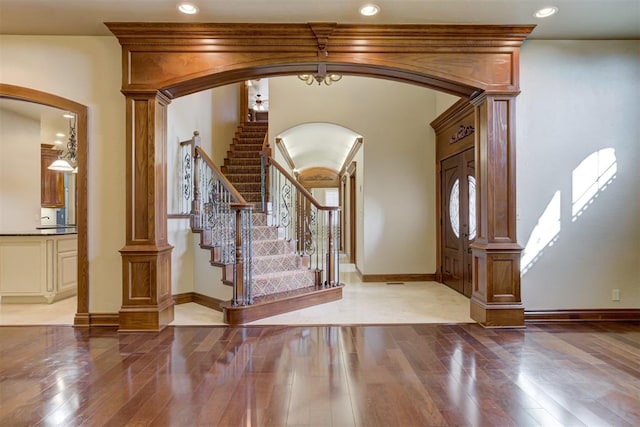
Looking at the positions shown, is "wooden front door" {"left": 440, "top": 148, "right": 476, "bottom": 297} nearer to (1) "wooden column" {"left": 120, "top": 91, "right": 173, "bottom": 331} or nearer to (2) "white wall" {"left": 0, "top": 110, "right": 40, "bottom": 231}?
(1) "wooden column" {"left": 120, "top": 91, "right": 173, "bottom": 331}

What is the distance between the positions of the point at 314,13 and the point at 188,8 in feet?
3.61

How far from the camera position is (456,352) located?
9.69 ft

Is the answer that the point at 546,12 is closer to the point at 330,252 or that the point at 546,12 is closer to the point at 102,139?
the point at 330,252

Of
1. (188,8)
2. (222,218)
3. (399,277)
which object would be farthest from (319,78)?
(399,277)

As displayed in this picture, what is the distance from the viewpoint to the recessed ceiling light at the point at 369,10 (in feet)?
→ 10.1

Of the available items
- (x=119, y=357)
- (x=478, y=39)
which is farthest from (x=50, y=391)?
(x=478, y=39)

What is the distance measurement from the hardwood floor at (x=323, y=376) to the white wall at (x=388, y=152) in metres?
2.73

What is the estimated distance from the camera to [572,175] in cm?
372

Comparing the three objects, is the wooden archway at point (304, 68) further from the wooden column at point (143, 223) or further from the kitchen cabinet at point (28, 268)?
the kitchen cabinet at point (28, 268)

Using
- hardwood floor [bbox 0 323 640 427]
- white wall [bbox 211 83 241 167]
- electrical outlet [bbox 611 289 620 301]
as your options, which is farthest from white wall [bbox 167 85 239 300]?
electrical outlet [bbox 611 289 620 301]

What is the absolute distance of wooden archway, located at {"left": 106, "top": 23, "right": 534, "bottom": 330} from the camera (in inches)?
136

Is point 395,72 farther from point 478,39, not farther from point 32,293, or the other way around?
point 32,293

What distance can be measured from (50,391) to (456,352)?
295 centimetres

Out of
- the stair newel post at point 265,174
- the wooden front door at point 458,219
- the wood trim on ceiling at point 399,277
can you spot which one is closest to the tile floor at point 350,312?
the wooden front door at point 458,219
